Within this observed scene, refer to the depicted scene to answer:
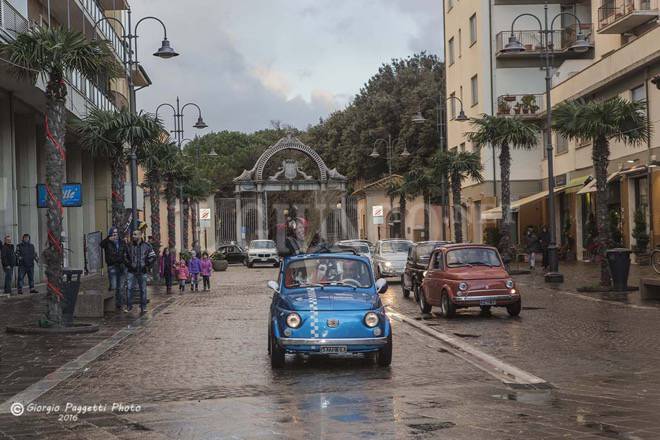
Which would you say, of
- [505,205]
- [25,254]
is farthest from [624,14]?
[25,254]

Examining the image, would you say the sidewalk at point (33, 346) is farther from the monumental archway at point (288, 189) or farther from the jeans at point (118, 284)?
the monumental archway at point (288, 189)

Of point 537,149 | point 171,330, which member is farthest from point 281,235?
point 171,330

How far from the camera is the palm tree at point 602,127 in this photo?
25359 mm

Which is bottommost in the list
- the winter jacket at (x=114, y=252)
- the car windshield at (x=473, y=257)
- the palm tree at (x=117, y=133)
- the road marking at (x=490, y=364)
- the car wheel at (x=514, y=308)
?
the road marking at (x=490, y=364)

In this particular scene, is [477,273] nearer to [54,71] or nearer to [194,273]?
[54,71]

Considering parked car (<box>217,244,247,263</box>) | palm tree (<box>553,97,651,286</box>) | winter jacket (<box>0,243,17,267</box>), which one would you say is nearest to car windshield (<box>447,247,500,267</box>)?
palm tree (<box>553,97,651,286</box>)

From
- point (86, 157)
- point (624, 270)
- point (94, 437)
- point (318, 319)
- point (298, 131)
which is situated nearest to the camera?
point (94, 437)

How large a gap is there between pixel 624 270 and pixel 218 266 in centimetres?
3258

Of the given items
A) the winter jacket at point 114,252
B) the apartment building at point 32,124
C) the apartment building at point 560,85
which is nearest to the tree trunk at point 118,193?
the apartment building at point 32,124

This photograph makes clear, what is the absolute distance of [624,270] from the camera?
24516 mm

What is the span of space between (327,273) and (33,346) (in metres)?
5.34

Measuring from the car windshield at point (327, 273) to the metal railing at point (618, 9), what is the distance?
2793 centimetres

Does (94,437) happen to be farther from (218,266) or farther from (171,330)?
(218,266)

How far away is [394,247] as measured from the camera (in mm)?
34312
